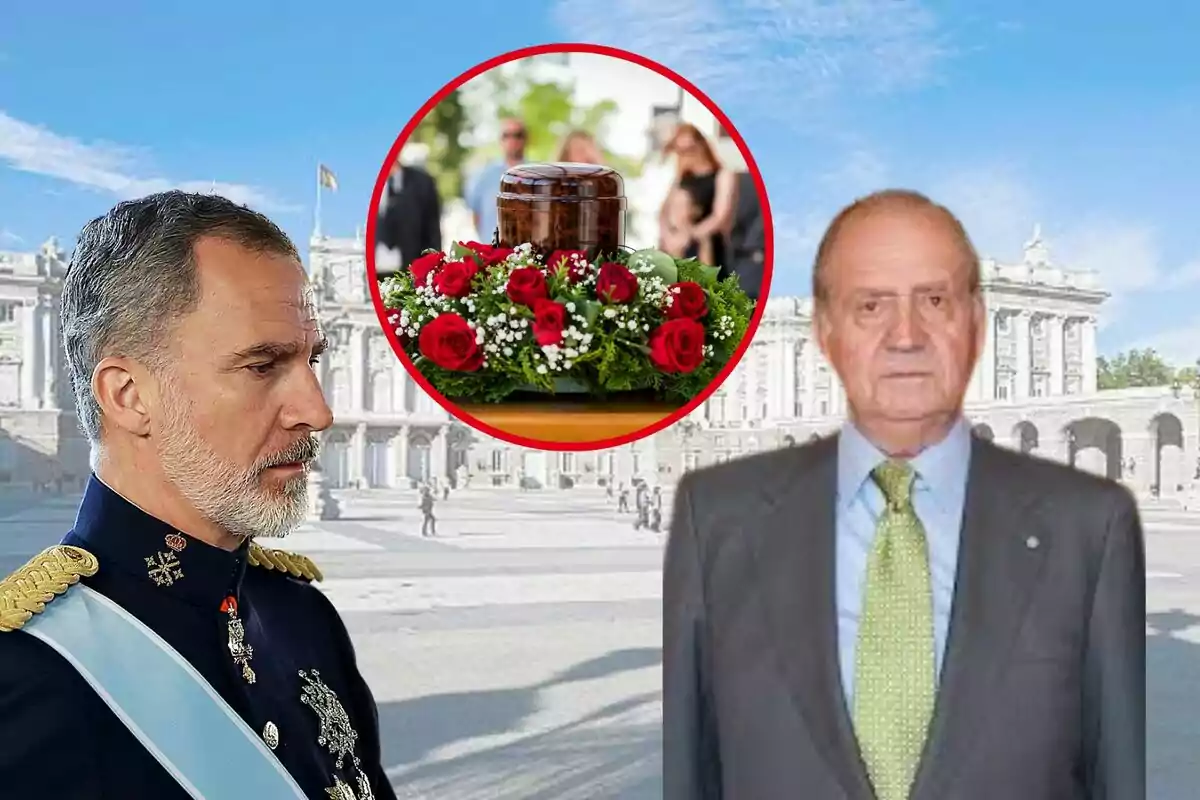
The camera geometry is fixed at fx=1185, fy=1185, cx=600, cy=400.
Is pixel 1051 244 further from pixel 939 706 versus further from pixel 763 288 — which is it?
pixel 939 706

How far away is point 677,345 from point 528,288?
29 centimetres

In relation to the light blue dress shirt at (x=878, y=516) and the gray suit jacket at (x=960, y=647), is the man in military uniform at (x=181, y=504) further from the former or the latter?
the light blue dress shirt at (x=878, y=516)

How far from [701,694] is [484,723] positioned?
1.17m

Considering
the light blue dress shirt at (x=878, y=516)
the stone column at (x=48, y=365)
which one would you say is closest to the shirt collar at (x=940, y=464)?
the light blue dress shirt at (x=878, y=516)

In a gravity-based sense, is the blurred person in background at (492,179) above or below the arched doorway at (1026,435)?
above

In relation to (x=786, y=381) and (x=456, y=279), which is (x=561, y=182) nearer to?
(x=456, y=279)

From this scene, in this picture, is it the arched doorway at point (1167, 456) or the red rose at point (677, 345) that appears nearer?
the red rose at point (677, 345)

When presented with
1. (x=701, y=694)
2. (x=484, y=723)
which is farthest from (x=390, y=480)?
(x=701, y=694)

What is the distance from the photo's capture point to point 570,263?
2.15 m

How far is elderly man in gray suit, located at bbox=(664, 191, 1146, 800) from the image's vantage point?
1496 millimetres

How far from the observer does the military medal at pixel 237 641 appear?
48.5 inches

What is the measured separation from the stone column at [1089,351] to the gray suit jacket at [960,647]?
114 centimetres

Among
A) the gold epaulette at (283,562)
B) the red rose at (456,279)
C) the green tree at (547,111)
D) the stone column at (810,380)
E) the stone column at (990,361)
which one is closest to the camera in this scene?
the gold epaulette at (283,562)

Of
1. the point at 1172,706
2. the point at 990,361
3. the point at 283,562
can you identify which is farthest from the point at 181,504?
the point at 1172,706
